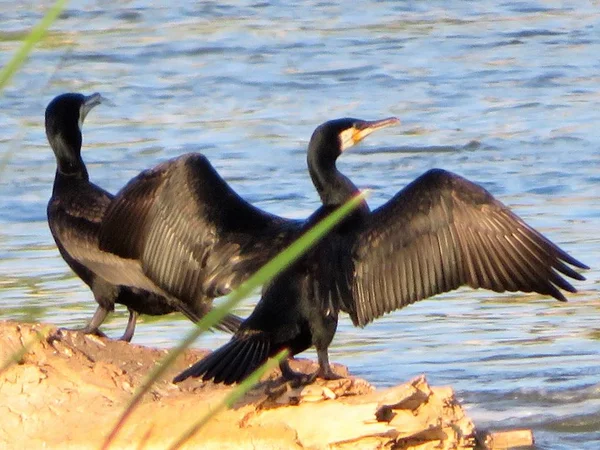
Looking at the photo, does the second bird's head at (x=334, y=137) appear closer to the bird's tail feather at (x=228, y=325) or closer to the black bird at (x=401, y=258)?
the black bird at (x=401, y=258)

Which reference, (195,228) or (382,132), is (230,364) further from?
(382,132)

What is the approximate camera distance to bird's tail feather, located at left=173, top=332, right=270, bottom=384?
503 centimetres

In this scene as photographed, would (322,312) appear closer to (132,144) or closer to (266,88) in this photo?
(132,144)

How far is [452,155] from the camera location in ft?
40.6

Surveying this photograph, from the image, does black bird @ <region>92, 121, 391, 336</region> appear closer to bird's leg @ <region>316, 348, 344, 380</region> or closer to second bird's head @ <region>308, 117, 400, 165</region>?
second bird's head @ <region>308, 117, 400, 165</region>

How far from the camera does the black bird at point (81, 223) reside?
6.88 m

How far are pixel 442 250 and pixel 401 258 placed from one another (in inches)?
6.2

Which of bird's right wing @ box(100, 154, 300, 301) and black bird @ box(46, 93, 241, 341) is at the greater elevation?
bird's right wing @ box(100, 154, 300, 301)

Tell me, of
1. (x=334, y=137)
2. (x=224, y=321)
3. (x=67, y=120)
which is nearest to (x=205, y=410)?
(x=334, y=137)

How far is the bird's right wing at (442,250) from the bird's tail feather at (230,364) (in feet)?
1.92

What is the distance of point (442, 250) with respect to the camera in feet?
19.0

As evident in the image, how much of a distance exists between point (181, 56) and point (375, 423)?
1194 cm

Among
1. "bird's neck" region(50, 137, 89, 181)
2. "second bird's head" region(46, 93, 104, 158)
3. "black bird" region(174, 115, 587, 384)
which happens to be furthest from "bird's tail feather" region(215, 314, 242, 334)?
"second bird's head" region(46, 93, 104, 158)

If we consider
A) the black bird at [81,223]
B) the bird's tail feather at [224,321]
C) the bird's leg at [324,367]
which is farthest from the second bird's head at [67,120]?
the bird's leg at [324,367]
